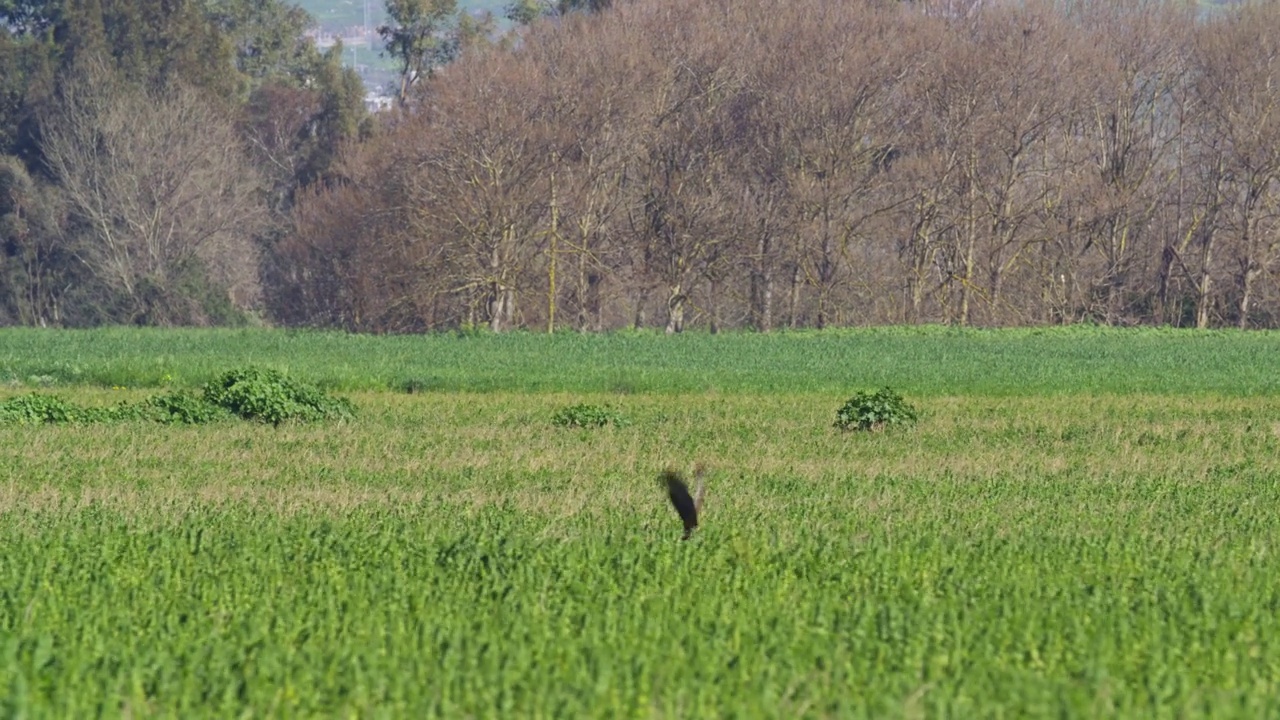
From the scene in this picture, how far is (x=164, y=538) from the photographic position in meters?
11.0

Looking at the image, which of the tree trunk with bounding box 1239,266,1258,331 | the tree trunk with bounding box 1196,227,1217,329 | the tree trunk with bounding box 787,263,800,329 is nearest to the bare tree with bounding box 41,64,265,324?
the tree trunk with bounding box 787,263,800,329

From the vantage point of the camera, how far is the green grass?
30031 millimetres

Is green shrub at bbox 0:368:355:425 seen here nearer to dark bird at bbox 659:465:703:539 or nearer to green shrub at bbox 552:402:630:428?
green shrub at bbox 552:402:630:428

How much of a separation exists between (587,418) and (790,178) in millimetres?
33115

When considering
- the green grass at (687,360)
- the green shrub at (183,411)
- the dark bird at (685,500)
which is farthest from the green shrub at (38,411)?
the dark bird at (685,500)

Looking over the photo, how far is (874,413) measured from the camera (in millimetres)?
21156

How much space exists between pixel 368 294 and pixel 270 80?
1070 inches

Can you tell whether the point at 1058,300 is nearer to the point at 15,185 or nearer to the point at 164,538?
the point at 15,185

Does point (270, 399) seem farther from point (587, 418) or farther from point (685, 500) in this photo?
point (685, 500)

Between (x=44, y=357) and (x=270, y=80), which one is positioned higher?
(x=270, y=80)

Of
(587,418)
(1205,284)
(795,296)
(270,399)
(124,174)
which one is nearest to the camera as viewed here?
(587,418)

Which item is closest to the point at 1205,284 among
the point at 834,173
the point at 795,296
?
the point at 834,173

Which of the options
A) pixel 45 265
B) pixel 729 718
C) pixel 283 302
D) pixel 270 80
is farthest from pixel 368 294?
pixel 729 718

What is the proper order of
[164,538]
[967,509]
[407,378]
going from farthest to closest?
[407,378] → [967,509] → [164,538]
